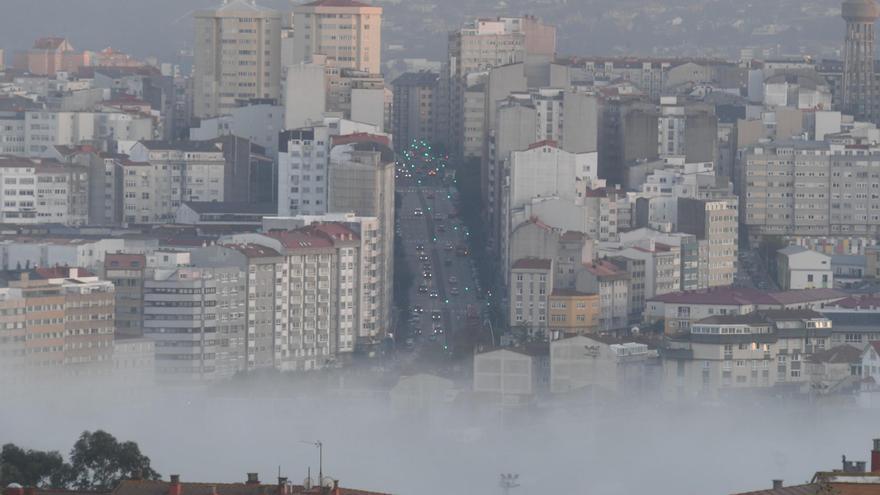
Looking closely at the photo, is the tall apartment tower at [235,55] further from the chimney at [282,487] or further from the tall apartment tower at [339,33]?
the chimney at [282,487]

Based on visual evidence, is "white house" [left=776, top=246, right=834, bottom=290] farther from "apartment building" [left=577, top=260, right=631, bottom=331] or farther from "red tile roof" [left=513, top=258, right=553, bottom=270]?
"red tile roof" [left=513, top=258, right=553, bottom=270]

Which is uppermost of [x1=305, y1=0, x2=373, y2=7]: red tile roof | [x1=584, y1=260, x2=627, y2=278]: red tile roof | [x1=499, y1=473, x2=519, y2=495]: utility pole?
[x1=305, y1=0, x2=373, y2=7]: red tile roof

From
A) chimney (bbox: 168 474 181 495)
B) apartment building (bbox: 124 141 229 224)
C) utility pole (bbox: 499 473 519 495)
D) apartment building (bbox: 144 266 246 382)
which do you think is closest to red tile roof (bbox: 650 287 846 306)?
apartment building (bbox: 144 266 246 382)

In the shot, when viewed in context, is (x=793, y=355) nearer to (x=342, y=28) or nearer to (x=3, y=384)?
(x=3, y=384)

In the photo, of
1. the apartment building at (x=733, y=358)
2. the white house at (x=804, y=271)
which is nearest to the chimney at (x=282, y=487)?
the apartment building at (x=733, y=358)

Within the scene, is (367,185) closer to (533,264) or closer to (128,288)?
(533,264)

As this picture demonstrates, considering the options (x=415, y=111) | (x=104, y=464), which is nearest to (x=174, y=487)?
(x=104, y=464)
